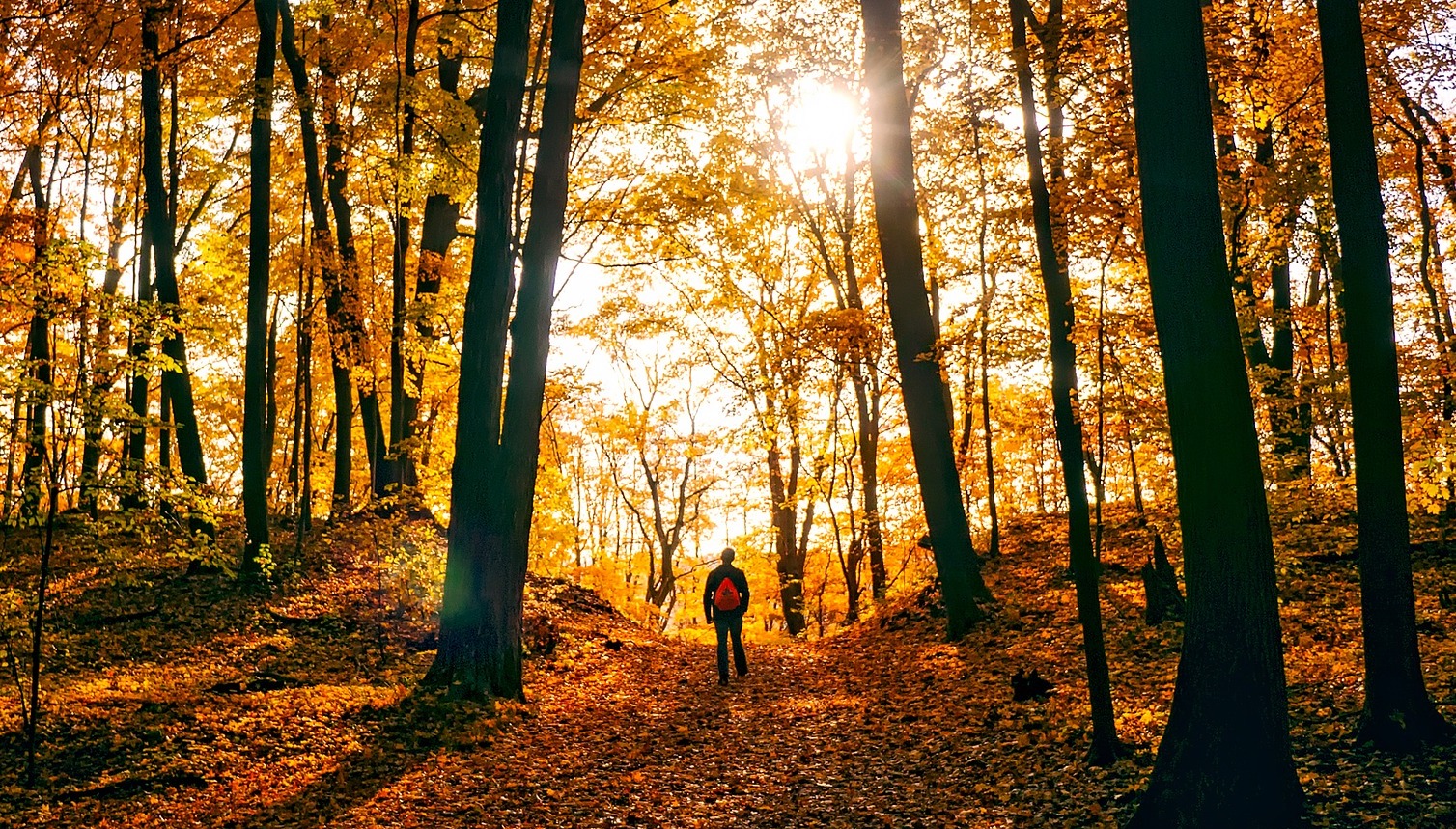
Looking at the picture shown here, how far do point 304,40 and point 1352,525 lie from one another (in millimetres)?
17981

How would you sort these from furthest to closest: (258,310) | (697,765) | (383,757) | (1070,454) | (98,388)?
(258,310) < (697,765) < (383,757) < (98,388) < (1070,454)

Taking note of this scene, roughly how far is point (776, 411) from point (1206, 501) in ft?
46.5

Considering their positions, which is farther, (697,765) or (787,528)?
(787,528)

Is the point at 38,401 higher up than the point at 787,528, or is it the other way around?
the point at 38,401

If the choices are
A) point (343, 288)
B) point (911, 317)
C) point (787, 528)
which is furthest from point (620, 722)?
point (787, 528)

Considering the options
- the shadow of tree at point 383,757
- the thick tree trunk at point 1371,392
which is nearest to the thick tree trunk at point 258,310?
the shadow of tree at point 383,757

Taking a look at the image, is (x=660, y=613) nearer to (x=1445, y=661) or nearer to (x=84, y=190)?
(x=84, y=190)

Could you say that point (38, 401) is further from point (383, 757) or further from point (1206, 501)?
point (1206, 501)

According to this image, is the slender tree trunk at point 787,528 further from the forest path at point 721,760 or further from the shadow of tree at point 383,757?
the shadow of tree at point 383,757

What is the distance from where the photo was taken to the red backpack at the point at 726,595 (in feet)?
37.9

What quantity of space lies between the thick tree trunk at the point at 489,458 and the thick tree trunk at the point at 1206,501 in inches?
258

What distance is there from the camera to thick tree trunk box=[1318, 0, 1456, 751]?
216 inches

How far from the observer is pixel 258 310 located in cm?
1255

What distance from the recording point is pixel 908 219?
39.4 feet
